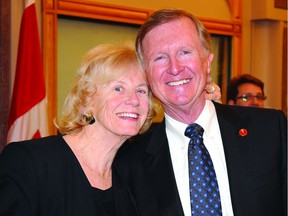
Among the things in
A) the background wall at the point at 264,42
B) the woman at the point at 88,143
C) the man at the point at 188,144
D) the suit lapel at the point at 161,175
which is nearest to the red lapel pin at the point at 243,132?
the man at the point at 188,144

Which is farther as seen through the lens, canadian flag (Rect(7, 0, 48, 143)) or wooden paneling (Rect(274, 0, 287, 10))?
wooden paneling (Rect(274, 0, 287, 10))

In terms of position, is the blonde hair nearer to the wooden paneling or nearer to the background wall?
the background wall

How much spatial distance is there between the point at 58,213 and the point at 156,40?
95cm

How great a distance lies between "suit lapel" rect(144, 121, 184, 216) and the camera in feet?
8.02

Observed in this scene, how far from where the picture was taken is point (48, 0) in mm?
5152

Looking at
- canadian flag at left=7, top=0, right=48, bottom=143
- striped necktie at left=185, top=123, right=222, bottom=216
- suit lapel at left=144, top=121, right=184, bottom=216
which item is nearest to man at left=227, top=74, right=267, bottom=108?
canadian flag at left=7, top=0, right=48, bottom=143

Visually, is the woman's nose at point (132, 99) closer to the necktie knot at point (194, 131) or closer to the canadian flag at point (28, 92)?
the necktie knot at point (194, 131)

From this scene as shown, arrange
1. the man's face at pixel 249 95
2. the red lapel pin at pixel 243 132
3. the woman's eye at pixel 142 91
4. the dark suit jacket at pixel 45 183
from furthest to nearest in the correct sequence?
the man's face at pixel 249 95 < the woman's eye at pixel 142 91 < the red lapel pin at pixel 243 132 < the dark suit jacket at pixel 45 183

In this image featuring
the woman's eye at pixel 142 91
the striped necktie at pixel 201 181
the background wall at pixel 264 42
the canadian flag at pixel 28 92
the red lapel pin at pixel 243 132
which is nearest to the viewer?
the striped necktie at pixel 201 181

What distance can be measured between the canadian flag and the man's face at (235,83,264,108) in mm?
1663

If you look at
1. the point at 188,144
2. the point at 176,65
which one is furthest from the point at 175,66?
the point at 188,144

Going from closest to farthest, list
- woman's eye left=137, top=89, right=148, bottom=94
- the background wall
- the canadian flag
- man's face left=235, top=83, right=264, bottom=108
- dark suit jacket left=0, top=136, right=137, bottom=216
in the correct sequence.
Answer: dark suit jacket left=0, top=136, right=137, bottom=216 → woman's eye left=137, top=89, right=148, bottom=94 → the canadian flag → man's face left=235, top=83, right=264, bottom=108 → the background wall

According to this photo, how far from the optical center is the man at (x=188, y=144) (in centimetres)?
244

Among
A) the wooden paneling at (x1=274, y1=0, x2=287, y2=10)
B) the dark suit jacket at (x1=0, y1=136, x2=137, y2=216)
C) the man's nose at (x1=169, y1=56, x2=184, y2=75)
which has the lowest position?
the dark suit jacket at (x1=0, y1=136, x2=137, y2=216)
